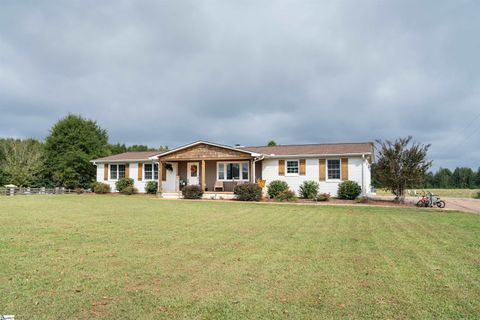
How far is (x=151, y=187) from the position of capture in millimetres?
27016

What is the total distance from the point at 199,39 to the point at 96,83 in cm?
1255

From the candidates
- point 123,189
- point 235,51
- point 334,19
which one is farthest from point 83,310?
point 123,189

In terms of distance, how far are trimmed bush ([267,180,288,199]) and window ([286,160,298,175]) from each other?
1007mm

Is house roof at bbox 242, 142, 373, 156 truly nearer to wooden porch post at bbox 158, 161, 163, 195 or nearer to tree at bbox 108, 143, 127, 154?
wooden porch post at bbox 158, 161, 163, 195

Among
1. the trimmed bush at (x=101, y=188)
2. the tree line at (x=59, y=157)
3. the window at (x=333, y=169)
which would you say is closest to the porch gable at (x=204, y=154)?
the window at (x=333, y=169)

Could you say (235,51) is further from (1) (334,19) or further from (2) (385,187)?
(2) (385,187)

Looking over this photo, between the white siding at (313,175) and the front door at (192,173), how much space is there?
5696mm

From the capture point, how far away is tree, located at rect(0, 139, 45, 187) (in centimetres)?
3203

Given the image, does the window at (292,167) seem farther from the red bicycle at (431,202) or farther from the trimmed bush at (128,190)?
the trimmed bush at (128,190)

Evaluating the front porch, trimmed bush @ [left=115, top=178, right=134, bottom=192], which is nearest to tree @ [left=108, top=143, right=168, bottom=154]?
trimmed bush @ [left=115, top=178, right=134, bottom=192]

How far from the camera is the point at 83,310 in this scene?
3.49 meters

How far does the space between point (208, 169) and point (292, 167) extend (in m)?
6.78

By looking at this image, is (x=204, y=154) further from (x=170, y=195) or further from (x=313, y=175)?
(x=313, y=175)

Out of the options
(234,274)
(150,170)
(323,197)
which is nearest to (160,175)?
(150,170)
